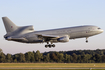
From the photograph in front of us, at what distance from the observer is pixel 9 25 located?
82062 mm

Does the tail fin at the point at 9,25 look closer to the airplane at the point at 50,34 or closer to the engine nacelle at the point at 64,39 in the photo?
the airplane at the point at 50,34

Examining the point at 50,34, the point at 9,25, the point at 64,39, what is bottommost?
the point at 64,39

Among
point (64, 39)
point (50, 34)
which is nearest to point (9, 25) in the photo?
point (50, 34)

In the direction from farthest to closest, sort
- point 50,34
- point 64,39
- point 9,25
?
point 9,25
point 50,34
point 64,39

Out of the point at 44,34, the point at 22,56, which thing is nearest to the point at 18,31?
the point at 44,34

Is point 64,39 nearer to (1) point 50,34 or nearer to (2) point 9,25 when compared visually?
(1) point 50,34

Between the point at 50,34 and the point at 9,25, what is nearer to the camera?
the point at 50,34

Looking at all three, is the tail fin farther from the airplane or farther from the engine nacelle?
the engine nacelle

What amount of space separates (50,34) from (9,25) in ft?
60.3

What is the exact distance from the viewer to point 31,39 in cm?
7644

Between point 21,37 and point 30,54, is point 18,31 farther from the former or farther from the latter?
point 30,54

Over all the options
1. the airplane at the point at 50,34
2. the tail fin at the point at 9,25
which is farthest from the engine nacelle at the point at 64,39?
the tail fin at the point at 9,25

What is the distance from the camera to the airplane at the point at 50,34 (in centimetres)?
7294

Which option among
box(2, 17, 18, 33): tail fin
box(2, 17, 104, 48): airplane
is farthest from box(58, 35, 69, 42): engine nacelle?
box(2, 17, 18, 33): tail fin
